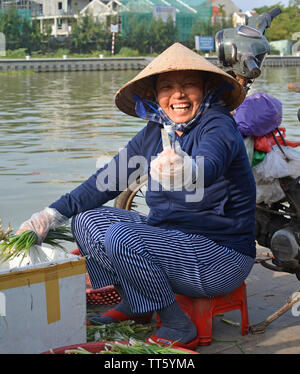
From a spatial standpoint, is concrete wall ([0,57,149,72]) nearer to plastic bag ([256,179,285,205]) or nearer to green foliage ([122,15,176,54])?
green foliage ([122,15,176,54])

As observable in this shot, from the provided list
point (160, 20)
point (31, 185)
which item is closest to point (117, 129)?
point (31, 185)

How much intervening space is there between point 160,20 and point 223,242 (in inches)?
2822

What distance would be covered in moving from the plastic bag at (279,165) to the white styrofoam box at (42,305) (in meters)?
1.15

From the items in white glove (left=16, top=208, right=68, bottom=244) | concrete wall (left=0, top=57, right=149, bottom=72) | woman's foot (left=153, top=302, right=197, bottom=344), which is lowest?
concrete wall (left=0, top=57, right=149, bottom=72)

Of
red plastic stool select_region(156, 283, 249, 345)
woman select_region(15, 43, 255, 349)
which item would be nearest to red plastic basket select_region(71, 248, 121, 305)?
woman select_region(15, 43, 255, 349)

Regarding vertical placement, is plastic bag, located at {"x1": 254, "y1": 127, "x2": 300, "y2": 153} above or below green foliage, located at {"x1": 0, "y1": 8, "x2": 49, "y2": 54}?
below

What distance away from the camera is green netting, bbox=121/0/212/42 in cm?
7212

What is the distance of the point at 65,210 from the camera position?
3035mm

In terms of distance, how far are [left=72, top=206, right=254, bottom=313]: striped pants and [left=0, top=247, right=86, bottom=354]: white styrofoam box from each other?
0.91 ft

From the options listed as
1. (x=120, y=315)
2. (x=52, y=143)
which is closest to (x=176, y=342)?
(x=120, y=315)

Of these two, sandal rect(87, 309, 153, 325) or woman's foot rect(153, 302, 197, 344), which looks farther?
sandal rect(87, 309, 153, 325)

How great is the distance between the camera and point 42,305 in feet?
7.91

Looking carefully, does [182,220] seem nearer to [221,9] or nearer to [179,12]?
[221,9]

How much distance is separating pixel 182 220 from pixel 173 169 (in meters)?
0.64
